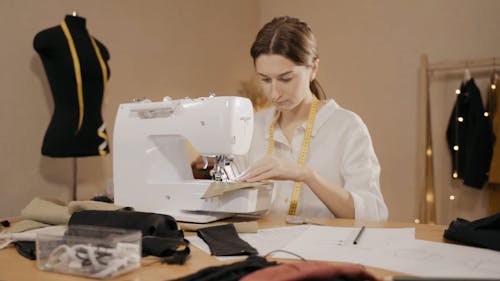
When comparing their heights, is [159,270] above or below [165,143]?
below

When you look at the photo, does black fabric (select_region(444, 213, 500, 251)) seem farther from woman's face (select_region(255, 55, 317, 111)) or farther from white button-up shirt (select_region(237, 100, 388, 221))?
woman's face (select_region(255, 55, 317, 111))

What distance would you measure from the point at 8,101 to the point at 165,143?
1298 mm

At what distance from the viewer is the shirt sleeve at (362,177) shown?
170 cm

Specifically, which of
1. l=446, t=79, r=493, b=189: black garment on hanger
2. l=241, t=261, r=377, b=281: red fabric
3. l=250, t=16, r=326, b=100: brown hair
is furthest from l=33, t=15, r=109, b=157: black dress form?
l=446, t=79, r=493, b=189: black garment on hanger

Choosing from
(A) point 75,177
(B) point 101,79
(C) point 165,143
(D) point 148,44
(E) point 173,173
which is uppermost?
(D) point 148,44

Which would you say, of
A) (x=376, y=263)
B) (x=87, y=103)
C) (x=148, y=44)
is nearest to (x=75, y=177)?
(x=87, y=103)

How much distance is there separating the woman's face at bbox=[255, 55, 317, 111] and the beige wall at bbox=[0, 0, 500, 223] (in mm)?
1347

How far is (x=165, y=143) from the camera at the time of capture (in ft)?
5.23

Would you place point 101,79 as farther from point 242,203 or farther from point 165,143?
point 242,203

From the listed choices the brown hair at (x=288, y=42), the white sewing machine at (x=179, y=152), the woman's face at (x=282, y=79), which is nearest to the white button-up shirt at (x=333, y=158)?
the woman's face at (x=282, y=79)

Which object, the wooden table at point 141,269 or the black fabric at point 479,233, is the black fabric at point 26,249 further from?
the black fabric at point 479,233

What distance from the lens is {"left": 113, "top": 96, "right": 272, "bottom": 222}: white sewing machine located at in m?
1.47

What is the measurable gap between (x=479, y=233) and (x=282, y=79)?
105cm

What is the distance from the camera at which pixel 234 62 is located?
4.23 metres
